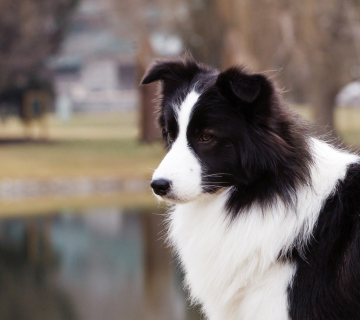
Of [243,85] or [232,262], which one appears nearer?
[243,85]

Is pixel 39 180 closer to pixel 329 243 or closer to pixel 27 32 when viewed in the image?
pixel 27 32

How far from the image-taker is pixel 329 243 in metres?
2.84

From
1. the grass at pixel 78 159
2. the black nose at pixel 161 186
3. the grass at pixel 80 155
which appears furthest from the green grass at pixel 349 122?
Result: the black nose at pixel 161 186

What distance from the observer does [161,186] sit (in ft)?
9.46

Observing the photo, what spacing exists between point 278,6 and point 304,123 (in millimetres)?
13967

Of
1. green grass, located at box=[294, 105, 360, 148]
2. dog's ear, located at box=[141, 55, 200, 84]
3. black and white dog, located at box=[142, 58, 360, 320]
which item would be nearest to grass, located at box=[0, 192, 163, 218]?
dog's ear, located at box=[141, 55, 200, 84]

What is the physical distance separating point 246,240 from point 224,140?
21.2 inches

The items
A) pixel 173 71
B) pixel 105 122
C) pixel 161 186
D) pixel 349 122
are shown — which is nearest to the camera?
pixel 161 186

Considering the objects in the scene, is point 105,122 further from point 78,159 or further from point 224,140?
point 224,140

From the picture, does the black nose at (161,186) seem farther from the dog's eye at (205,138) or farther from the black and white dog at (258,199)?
the dog's eye at (205,138)

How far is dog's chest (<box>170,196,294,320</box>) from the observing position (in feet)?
9.44

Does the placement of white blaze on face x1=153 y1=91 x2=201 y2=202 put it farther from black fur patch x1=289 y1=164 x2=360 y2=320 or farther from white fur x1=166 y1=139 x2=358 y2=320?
black fur patch x1=289 y1=164 x2=360 y2=320

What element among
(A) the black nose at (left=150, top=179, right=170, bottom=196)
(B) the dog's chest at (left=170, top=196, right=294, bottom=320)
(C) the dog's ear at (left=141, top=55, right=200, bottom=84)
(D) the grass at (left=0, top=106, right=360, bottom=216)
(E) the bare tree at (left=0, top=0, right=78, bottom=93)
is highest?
(E) the bare tree at (left=0, top=0, right=78, bottom=93)

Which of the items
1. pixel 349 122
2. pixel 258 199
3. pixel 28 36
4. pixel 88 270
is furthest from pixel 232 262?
pixel 349 122
